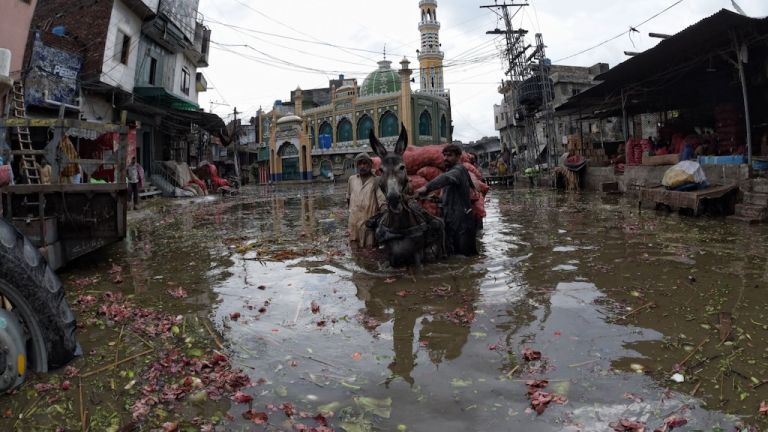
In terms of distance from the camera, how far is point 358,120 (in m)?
51.2

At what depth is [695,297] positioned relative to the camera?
5.01m

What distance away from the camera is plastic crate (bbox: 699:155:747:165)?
1190 centimetres

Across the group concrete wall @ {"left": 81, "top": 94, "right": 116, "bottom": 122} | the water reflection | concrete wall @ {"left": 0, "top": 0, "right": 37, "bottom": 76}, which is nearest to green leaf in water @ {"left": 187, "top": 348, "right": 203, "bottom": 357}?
the water reflection

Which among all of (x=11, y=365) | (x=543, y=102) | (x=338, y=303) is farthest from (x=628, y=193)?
(x=11, y=365)

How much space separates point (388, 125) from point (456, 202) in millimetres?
43634

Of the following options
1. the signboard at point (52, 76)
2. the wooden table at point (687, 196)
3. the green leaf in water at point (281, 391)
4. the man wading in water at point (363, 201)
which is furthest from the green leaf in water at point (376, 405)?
the signboard at point (52, 76)

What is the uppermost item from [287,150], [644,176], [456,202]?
[287,150]

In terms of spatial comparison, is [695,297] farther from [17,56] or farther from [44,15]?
[44,15]

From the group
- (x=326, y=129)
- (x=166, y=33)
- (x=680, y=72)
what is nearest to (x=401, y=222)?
(x=680, y=72)

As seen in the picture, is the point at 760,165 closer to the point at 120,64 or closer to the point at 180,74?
the point at 120,64

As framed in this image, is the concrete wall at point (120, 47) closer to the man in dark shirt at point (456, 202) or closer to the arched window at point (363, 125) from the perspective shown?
the man in dark shirt at point (456, 202)

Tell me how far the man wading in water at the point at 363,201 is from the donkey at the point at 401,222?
1175 millimetres

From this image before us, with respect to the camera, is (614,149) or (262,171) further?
(262,171)

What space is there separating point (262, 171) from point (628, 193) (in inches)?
1930
